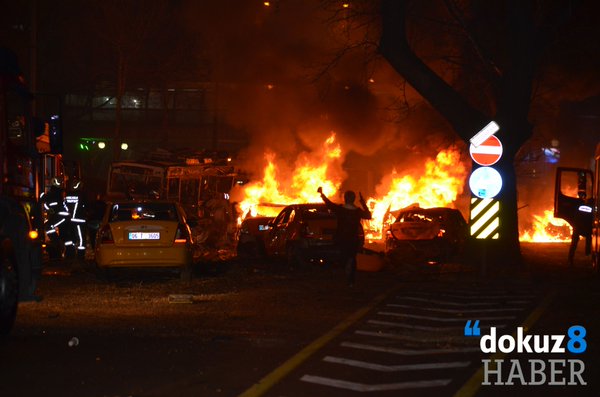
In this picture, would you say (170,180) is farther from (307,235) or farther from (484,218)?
(484,218)

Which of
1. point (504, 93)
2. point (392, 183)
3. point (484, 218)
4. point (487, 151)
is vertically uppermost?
Answer: point (504, 93)

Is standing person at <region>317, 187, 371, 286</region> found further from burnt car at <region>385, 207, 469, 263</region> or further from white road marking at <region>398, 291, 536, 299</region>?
burnt car at <region>385, 207, 469, 263</region>

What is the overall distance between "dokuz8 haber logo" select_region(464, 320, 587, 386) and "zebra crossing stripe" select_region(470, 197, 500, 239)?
6.06 metres

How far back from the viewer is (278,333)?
1033 centimetres

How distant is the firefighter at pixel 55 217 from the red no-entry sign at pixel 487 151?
26.2ft

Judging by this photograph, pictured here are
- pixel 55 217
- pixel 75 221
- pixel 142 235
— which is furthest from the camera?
pixel 75 221

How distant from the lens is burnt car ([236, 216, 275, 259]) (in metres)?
22.0

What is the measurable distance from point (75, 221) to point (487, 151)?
8.40 meters

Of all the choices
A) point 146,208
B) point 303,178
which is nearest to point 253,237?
point 146,208

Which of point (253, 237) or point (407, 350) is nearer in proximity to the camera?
point (407, 350)

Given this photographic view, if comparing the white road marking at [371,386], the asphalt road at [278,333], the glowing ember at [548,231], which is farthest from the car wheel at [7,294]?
the glowing ember at [548,231]

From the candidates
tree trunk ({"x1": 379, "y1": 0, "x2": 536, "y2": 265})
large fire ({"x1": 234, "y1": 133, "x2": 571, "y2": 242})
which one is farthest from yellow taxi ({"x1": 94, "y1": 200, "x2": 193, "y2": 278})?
large fire ({"x1": 234, "y1": 133, "x2": 571, "y2": 242})

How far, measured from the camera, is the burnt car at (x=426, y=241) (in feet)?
66.6

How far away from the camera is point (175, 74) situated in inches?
1832
